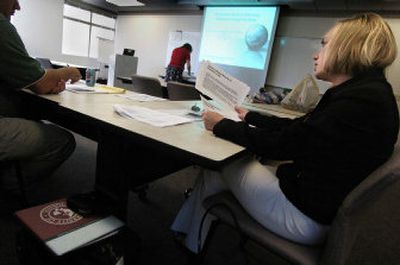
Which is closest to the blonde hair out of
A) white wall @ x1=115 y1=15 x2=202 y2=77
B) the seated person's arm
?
the seated person's arm

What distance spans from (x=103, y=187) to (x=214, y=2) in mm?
5897

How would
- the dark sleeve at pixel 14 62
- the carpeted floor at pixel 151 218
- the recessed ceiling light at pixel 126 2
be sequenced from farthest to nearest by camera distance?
1. the recessed ceiling light at pixel 126 2
2. the carpeted floor at pixel 151 218
3. the dark sleeve at pixel 14 62

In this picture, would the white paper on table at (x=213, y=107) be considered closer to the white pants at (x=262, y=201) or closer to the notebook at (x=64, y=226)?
the white pants at (x=262, y=201)

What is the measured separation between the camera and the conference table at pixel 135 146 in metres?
0.75

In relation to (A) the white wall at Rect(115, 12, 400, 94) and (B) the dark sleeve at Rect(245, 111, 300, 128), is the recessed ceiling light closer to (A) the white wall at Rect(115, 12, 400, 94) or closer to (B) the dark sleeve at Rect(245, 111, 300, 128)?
(A) the white wall at Rect(115, 12, 400, 94)

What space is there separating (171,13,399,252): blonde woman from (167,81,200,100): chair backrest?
161 cm

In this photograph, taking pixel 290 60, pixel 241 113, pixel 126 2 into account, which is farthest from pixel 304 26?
pixel 241 113

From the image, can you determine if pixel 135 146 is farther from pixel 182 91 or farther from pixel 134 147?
pixel 182 91

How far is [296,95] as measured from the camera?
6.85ft

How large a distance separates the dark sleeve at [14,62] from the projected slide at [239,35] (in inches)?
205

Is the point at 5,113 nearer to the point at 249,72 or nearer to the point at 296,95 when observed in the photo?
the point at 296,95

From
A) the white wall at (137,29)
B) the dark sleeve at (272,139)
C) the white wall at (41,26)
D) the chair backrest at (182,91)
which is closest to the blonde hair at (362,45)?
the dark sleeve at (272,139)

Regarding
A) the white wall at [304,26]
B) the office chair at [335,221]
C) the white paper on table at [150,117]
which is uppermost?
the white wall at [304,26]

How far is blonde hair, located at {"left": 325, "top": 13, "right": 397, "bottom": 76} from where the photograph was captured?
0.84 meters
